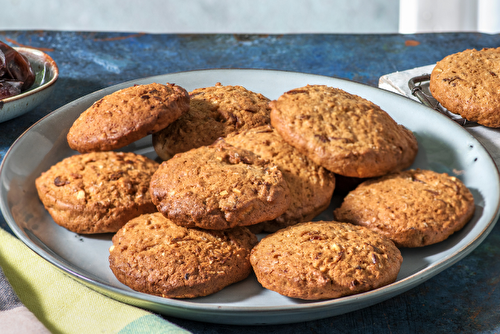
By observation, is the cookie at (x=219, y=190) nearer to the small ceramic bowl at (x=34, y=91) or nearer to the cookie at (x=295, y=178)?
the cookie at (x=295, y=178)

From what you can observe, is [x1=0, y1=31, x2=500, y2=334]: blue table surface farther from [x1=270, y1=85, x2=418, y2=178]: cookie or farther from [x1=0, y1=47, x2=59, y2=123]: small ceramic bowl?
[x1=270, y1=85, x2=418, y2=178]: cookie

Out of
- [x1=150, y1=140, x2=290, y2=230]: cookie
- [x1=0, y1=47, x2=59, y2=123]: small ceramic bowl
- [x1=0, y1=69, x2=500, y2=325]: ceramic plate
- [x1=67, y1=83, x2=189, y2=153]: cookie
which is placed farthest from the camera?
[x1=0, y1=47, x2=59, y2=123]: small ceramic bowl

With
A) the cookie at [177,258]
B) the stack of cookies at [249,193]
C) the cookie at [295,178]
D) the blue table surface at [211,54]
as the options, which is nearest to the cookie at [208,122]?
the stack of cookies at [249,193]

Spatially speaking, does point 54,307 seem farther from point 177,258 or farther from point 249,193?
point 249,193

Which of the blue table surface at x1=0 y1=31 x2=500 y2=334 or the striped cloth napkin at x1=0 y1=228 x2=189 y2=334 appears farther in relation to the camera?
the blue table surface at x1=0 y1=31 x2=500 y2=334

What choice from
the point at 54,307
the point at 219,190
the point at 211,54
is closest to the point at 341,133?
the point at 219,190

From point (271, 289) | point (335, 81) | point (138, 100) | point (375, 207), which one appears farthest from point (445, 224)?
point (138, 100)

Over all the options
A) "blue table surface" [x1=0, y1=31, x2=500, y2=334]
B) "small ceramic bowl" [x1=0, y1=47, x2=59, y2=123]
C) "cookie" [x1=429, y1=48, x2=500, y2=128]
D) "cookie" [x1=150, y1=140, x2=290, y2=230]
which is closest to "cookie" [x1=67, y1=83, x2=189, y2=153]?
"cookie" [x1=150, y1=140, x2=290, y2=230]

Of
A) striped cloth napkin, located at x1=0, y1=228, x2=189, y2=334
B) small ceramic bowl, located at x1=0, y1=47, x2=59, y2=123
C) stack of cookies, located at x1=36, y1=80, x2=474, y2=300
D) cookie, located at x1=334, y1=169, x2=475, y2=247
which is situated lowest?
striped cloth napkin, located at x1=0, y1=228, x2=189, y2=334
